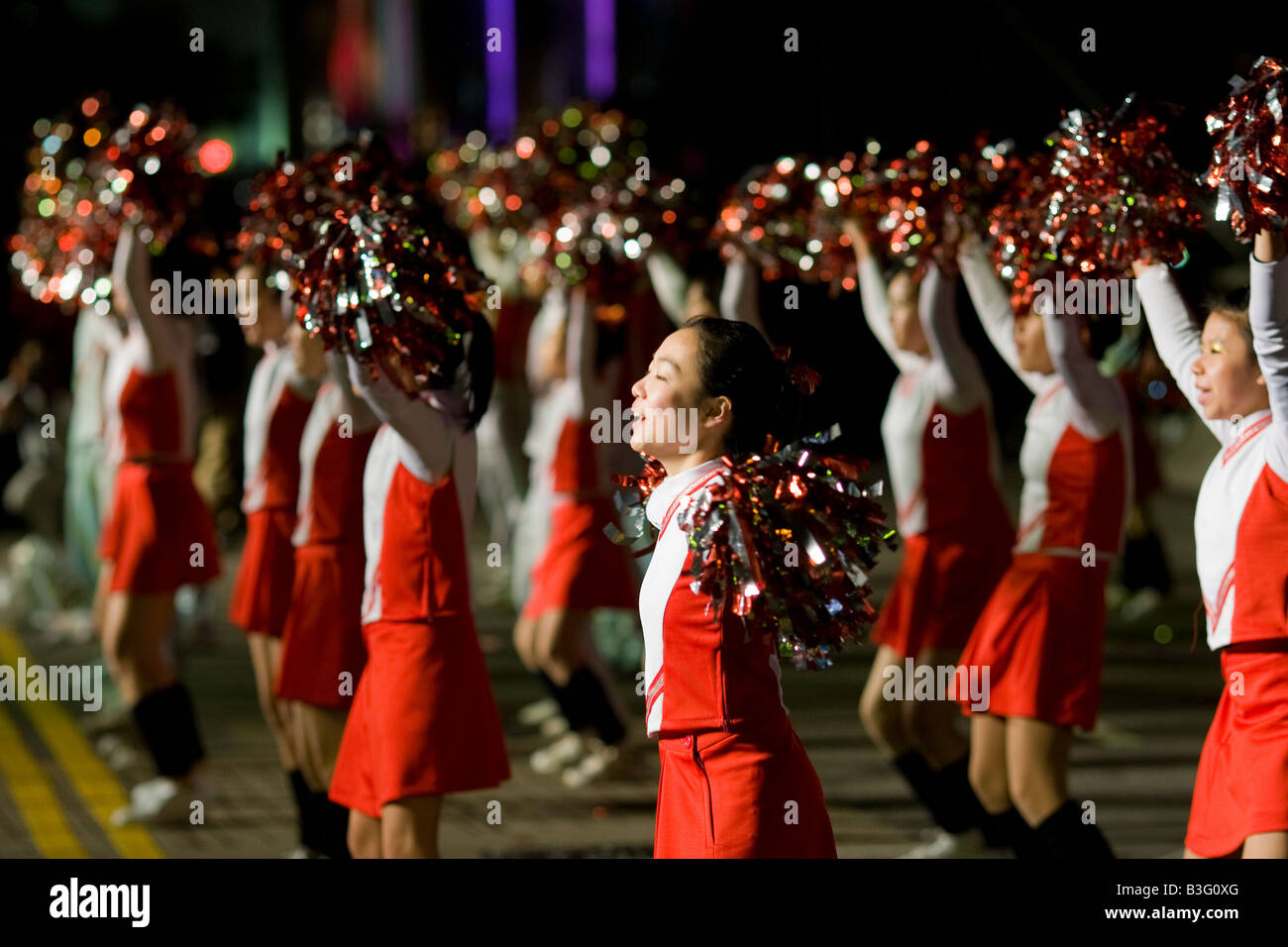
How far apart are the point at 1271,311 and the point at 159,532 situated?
13.9ft

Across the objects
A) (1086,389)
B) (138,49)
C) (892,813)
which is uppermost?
(138,49)

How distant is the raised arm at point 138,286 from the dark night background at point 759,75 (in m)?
0.45

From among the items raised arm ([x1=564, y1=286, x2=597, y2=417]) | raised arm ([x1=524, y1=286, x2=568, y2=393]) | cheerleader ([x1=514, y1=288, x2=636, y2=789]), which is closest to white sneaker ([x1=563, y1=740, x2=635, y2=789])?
cheerleader ([x1=514, y1=288, x2=636, y2=789])

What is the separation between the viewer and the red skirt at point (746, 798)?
2895 millimetres

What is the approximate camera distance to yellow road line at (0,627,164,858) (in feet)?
19.2

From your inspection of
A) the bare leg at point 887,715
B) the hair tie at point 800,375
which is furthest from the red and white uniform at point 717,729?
the bare leg at point 887,715

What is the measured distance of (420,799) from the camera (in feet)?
12.8

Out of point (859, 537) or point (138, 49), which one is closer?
point (859, 537)

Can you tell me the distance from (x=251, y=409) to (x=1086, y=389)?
276cm

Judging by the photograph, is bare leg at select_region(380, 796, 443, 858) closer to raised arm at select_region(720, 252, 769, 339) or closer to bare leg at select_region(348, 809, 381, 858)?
bare leg at select_region(348, 809, 381, 858)

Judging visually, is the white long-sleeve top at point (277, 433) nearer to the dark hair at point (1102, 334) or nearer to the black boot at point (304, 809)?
the black boot at point (304, 809)
